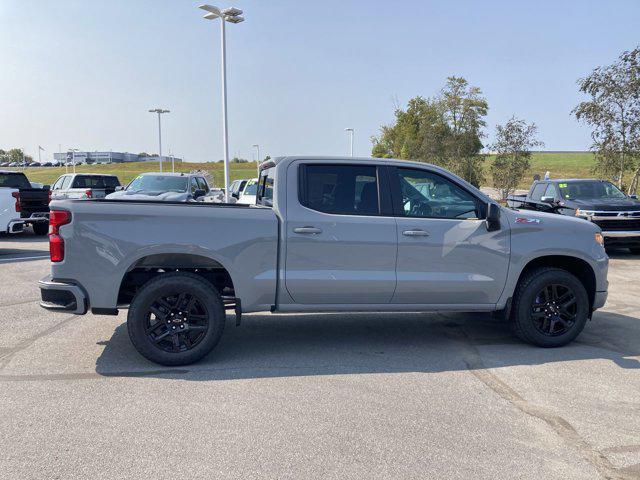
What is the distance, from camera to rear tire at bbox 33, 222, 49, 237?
56.6ft

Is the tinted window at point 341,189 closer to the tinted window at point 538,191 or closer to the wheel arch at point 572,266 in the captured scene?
the wheel arch at point 572,266

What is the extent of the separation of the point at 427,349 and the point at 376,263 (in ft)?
3.91

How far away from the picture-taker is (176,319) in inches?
207

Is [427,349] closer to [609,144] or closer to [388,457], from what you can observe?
[388,457]

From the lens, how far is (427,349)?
19.5 ft

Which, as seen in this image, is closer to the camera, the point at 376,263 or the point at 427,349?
the point at 376,263

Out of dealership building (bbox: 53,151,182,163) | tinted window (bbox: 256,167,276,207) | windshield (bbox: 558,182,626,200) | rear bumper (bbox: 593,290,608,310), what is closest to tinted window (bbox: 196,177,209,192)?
windshield (bbox: 558,182,626,200)

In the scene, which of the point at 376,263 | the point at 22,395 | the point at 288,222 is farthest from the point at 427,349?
the point at 22,395

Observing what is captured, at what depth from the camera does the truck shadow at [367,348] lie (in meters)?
5.25

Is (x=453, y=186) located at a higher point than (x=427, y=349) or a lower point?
higher

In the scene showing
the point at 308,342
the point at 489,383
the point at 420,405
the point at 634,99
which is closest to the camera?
the point at 420,405

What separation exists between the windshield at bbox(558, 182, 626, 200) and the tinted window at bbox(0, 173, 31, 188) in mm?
15342

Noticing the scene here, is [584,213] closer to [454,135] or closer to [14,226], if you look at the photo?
[14,226]

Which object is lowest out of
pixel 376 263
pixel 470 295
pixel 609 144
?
pixel 470 295
